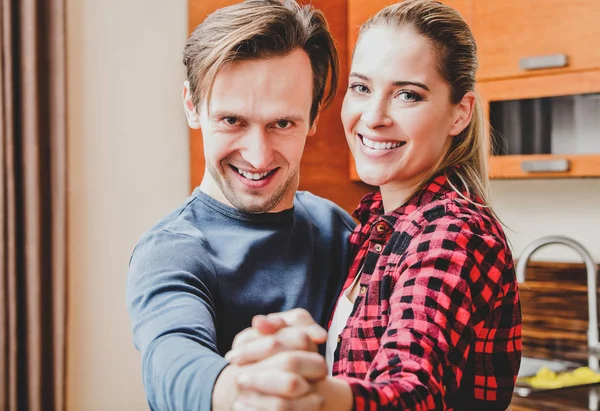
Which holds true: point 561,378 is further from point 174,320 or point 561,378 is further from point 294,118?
point 174,320

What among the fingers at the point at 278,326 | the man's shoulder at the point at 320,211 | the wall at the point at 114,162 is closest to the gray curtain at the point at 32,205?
the wall at the point at 114,162

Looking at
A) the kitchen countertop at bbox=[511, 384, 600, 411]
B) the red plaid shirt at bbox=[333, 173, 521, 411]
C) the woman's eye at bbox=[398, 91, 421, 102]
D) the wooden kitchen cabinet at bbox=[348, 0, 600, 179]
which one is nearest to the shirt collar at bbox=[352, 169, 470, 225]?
the red plaid shirt at bbox=[333, 173, 521, 411]

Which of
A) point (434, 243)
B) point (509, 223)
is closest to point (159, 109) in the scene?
point (509, 223)

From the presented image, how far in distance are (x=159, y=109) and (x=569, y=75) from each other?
142 cm

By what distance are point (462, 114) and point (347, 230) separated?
1.00ft

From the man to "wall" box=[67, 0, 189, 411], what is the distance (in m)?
1.46

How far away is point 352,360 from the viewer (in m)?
0.96

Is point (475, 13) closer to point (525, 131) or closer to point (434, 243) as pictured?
point (525, 131)

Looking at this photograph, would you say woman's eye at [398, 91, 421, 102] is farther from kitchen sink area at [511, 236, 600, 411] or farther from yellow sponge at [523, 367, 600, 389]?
yellow sponge at [523, 367, 600, 389]

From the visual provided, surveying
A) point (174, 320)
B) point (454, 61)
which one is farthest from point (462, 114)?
point (174, 320)

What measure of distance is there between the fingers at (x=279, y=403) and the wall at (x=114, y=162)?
6.41 ft

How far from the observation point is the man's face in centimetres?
105

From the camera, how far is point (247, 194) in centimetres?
111

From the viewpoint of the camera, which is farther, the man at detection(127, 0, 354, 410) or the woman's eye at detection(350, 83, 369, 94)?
the woman's eye at detection(350, 83, 369, 94)
